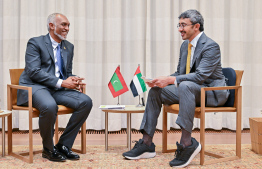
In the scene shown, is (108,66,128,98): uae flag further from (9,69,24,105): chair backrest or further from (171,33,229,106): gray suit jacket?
(9,69,24,105): chair backrest

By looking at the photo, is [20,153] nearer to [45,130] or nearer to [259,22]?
[45,130]

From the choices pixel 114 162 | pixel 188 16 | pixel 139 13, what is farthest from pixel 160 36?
pixel 114 162

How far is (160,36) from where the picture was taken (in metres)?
4.49

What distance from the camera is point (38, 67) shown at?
3.19m

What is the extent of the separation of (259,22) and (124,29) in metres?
1.75

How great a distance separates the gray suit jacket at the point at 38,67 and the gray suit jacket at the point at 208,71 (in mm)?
1171

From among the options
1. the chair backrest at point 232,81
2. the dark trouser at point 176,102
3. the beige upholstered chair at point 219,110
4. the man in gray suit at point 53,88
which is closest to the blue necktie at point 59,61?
the man in gray suit at point 53,88

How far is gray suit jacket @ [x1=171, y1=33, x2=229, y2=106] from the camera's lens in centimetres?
302

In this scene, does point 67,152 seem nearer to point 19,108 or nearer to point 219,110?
point 19,108

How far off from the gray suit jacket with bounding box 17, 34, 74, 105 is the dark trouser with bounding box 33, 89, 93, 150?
0.10 metres

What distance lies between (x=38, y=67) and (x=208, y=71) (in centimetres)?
151

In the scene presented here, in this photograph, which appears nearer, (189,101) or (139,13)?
(189,101)

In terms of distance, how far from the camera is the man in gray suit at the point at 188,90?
2854 mm

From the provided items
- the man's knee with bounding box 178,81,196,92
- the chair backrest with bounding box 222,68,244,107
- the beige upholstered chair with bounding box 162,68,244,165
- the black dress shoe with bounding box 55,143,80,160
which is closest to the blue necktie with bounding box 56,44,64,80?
the black dress shoe with bounding box 55,143,80,160
